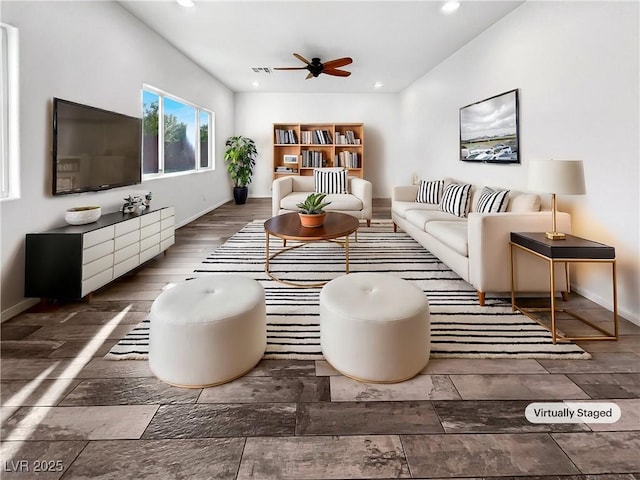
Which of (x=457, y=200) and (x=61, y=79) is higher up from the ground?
(x=61, y=79)

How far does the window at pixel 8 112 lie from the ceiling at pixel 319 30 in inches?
63.4

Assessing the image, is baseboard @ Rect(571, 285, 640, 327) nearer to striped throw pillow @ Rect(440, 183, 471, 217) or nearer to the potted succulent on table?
striped throw pillow @ Rect(440, 183, 471, 217)

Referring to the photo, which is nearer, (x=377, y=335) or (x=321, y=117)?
(x=377, y=335)

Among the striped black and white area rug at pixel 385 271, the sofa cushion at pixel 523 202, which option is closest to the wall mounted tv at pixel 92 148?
the striped black and white area rug at pixel 385 271

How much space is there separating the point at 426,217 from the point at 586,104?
1642 millimetres

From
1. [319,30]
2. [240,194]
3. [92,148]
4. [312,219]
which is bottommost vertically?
[312,219]

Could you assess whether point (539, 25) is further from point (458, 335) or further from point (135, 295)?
point (135, 295)

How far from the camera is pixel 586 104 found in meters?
2.73

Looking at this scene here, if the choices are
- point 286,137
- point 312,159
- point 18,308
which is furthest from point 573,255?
point 286,137

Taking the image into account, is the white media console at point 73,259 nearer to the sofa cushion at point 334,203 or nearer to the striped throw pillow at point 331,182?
the sofa cushion at point 334,203

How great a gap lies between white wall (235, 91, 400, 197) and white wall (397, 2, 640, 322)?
4391 mm

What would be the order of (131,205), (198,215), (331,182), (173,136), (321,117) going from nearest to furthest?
(131,205) → (173,136) → (331,182) → (198,215) → (321,117)

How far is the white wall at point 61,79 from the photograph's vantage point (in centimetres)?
248

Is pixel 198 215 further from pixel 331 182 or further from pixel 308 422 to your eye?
pixel 308 422
